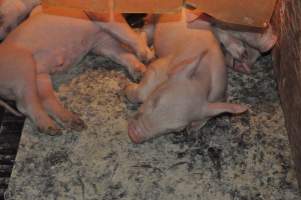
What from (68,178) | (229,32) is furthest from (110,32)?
(68,178)

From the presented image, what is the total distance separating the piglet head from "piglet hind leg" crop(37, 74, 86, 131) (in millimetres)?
247

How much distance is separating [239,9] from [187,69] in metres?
0.35

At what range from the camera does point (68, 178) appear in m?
2.36

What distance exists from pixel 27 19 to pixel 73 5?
1.49 ft

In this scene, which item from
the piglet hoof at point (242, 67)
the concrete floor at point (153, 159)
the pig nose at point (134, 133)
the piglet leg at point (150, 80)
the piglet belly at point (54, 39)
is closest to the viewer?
the concrete floor at point (153, 159)

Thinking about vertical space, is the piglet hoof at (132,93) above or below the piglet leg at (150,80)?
below

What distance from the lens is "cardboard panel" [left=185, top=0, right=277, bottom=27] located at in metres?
2.45

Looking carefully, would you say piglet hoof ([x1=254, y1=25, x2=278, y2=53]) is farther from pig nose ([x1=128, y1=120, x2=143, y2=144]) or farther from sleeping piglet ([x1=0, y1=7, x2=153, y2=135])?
pig nose ([x1=128, y1=120, x2=143, y2=144])

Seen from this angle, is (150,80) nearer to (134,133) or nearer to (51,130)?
(134,133)

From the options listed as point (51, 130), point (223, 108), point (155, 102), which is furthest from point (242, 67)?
point (51, 130)

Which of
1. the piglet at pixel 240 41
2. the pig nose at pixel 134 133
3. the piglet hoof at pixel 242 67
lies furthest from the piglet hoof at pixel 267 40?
the pig nose at pixel 134 133

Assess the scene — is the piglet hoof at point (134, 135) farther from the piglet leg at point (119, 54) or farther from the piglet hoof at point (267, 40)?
the piglet hoof at point (267, 40)

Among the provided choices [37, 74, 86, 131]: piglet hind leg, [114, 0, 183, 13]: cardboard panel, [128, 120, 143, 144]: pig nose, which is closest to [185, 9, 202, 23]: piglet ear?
[114, 0, 183, 13]: cardboard panel

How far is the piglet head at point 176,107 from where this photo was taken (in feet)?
7.84
